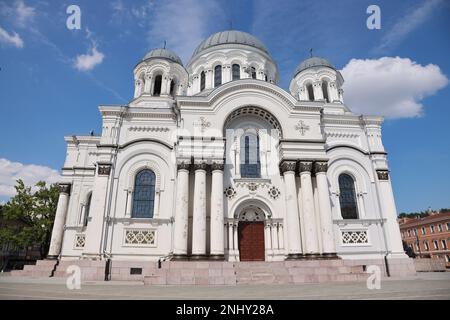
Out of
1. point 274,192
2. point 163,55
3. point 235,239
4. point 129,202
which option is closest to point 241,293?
point 235,239

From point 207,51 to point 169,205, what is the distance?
47.7 feet

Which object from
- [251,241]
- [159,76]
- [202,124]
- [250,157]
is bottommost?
[251,241]

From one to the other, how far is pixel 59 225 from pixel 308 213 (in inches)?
628

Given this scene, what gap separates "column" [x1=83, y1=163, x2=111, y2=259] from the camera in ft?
Answer: 50.2

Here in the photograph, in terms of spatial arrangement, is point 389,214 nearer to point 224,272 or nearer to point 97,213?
point 224,272

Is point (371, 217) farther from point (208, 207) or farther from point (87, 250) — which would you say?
point (87, 250)

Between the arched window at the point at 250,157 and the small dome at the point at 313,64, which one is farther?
the small dome at the point at 313,64

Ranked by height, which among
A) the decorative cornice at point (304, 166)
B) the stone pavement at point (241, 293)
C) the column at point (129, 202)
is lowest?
the stone pavement at point (241, 293)

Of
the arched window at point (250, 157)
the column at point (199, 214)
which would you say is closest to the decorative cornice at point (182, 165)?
the column at point (199, 214)

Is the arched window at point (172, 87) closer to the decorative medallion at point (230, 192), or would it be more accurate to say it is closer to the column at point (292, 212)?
the decorative medallion at point (230, 192)

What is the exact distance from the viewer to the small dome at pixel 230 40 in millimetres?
25547

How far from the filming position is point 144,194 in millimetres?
17109

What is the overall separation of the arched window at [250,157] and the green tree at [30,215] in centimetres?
1797

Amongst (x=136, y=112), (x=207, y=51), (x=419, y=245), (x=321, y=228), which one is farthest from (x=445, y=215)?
(x=136, y=112)
